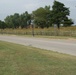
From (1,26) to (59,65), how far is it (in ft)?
388

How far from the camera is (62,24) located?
85.4 metres

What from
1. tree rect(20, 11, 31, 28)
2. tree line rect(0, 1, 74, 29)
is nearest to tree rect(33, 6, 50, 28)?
tree line rect(0, 1, 74, 29)

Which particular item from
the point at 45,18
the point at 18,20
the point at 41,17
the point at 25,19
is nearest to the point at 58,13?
the point at 45,18

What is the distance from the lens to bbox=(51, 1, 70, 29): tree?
79531 millimetres

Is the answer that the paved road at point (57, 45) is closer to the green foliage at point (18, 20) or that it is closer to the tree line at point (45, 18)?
the tree line at point (45, 18)

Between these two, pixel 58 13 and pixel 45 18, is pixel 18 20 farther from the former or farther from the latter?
pixel 58 13

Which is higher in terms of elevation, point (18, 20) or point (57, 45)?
point (18, 20)

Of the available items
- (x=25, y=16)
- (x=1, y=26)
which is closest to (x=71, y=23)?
(x=25, y=16)

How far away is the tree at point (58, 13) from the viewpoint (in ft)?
261

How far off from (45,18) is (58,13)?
71.8ft

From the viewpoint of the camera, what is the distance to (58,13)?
3125 inches

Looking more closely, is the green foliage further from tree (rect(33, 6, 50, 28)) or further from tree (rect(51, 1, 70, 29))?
tree (rect(51, 1, 70, 29))

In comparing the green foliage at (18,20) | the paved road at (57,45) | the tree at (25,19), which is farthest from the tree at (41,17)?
the paved road at (57,45)

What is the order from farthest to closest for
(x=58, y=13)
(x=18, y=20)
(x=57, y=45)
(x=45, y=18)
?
(x=18, y=20)
(x=45, y=18)
(x=58, y=13)
(x=57, y=45)
